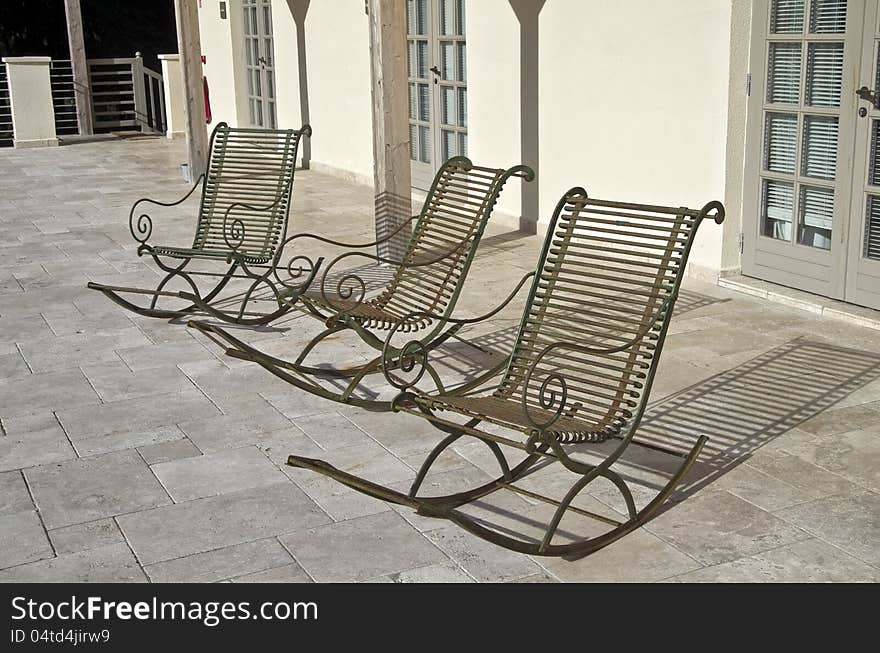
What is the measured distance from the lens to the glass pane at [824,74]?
228 inches

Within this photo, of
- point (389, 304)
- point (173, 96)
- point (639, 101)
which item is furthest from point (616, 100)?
point (173, 96)

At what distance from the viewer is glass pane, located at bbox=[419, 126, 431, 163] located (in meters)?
9.71

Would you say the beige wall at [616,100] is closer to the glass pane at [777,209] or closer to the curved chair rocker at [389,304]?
the glass pane at [777,209]

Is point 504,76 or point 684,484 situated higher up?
point 504,76

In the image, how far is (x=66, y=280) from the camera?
7199 mm

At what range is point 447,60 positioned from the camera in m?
9.28

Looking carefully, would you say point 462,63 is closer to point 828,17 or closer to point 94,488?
point 828,17

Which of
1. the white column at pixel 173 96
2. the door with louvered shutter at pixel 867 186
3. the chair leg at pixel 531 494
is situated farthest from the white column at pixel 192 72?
the chair leg at pixel 531 494

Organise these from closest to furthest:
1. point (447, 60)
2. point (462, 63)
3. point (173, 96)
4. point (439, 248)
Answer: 1. point (439, 248)
2. point (462, 63)
3. point (447, 60)
4. point (173, 96)

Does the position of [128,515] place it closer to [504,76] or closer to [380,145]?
[380,145]

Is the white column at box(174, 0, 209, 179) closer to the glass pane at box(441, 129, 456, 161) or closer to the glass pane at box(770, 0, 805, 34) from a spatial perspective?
the glass pane at box(441, 129, 456, 161)

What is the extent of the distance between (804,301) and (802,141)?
33.5 inches

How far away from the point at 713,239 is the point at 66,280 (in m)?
4.00
